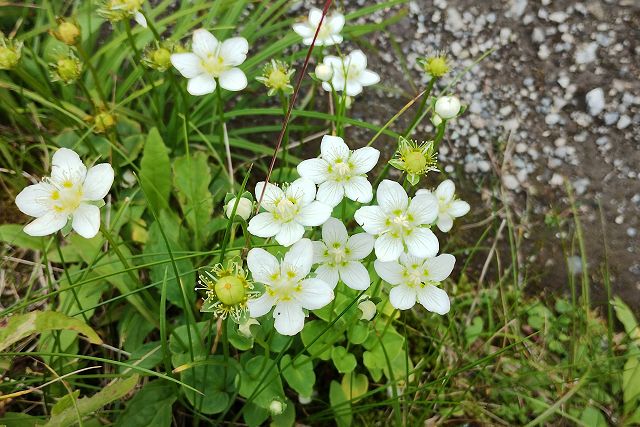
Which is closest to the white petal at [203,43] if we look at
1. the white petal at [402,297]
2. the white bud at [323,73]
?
the white bud at [323,73]

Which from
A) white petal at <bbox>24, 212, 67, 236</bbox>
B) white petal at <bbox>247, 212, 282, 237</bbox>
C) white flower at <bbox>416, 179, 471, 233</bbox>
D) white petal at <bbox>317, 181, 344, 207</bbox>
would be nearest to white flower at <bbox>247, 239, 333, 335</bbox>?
white petal at <bbox>247, 212, 282, 237</bbox>

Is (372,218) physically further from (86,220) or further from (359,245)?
(86,220)

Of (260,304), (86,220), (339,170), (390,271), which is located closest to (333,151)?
(339,170)

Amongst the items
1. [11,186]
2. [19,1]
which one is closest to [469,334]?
[11,186]

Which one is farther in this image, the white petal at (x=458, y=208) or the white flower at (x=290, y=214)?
the white petal at (x=458, y=208)

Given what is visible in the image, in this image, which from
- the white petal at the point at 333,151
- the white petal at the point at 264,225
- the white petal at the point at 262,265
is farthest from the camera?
the white petal at the point at 333,151

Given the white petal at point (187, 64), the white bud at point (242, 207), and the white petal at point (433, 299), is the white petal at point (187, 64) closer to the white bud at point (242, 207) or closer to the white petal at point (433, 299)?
the white bud at point (242, 207)

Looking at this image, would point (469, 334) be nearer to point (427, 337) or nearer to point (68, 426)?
point (427, 337)
